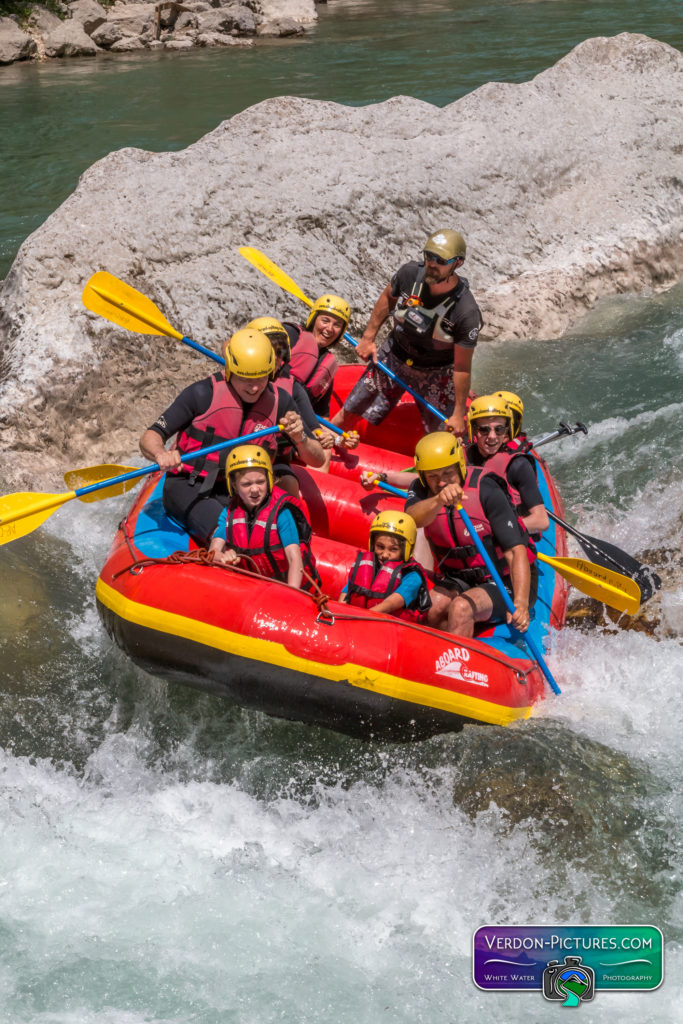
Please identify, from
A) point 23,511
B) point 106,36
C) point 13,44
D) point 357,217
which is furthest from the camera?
point 106,36

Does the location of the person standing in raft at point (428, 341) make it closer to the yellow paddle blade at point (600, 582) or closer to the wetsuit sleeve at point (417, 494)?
the wetsuit sleeve at point (417, 494)

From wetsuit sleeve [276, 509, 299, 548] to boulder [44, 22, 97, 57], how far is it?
55.3ft

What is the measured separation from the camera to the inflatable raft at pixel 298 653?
14.8ft

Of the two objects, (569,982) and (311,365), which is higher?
(311,365)

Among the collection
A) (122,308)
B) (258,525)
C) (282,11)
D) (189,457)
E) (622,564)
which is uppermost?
(282,11)

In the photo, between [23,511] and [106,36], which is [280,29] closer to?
[106,36]

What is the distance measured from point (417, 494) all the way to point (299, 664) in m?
1.15

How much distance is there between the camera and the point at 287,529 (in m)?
4.93

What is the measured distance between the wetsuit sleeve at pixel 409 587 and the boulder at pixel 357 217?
345 centimetres

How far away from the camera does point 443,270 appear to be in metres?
5.86

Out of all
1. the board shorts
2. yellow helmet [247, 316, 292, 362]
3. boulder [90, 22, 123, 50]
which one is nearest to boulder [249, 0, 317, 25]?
boulder [90, 22, 123, 50]

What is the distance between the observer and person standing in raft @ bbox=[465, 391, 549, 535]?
5.36m
